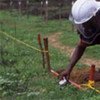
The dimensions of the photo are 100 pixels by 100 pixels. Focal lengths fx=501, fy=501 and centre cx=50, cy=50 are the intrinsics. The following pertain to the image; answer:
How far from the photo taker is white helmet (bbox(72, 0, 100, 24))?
7.83 meters

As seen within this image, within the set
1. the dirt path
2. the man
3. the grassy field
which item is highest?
the man

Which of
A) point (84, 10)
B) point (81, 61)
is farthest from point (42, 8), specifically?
point (84, 10)

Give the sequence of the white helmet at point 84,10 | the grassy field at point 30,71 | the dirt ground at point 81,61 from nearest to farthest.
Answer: the white helmet at point 84,10
the grassy field at point 30,71
the dirt ground at point 81,61

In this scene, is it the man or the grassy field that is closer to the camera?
the man

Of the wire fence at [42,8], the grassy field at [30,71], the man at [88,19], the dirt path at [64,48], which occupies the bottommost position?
the dirt path at [64,48]

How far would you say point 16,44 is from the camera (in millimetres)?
14797

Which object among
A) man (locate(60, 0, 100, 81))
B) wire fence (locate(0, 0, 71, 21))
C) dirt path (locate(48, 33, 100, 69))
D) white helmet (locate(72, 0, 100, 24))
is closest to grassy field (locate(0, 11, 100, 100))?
dirt path (locate(48, 33, 100, 69))

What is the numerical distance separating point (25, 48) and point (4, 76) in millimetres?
4460

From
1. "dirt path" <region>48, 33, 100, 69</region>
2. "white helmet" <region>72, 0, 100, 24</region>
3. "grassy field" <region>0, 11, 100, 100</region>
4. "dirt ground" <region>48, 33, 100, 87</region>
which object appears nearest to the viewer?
"white helmet" <region>72, 0, 100, 24</region>

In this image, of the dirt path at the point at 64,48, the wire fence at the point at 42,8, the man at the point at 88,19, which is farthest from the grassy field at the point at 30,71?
the wire fence at the point at 42,8

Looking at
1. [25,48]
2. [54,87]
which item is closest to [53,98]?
[54,87]

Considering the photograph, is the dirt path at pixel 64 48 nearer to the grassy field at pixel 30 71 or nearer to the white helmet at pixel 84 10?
the grassy field at pixel 30 71

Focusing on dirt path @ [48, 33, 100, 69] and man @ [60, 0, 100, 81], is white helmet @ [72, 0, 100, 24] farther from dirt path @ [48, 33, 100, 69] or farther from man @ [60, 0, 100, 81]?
dirt path @ [48, 33, 100, 69]

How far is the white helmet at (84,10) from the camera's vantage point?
25.7ft
